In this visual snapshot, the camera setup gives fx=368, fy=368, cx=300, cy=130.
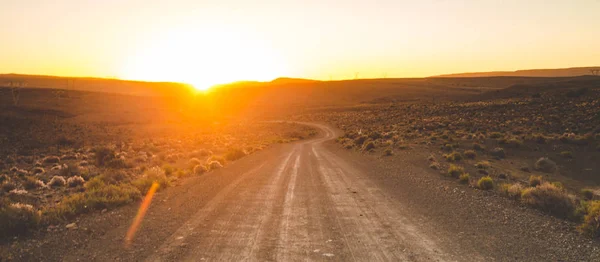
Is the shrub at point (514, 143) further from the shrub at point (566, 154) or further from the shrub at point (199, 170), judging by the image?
the shrub at point (199, 170)

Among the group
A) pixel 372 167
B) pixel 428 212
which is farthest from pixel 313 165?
pixel 428 212

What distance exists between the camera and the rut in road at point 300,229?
22.5 feet

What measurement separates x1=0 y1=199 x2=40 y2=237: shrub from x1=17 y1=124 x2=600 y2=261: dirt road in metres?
0.67

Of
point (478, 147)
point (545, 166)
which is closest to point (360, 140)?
point (478, 147)

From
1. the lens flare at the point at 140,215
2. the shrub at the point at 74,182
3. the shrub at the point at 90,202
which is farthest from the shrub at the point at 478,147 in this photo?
the shrub at the point at 74,182

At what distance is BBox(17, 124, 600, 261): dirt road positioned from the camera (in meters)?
6.96

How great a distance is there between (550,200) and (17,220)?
44.5ft

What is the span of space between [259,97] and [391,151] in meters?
153

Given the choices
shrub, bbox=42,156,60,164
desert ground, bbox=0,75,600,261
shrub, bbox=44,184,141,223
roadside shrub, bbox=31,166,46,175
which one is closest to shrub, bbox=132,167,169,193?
desert ground, bbox=0,75,600,261

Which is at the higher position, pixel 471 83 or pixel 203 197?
→ pixel 471 83

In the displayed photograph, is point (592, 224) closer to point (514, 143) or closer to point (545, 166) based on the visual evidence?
point (545, 166)

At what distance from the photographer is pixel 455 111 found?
201ft

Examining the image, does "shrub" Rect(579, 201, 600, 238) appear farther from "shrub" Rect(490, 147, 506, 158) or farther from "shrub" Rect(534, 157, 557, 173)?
"shrub" Rect(490, 147, 506, 158)

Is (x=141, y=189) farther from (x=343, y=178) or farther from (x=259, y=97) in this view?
(x=259, y=97)
